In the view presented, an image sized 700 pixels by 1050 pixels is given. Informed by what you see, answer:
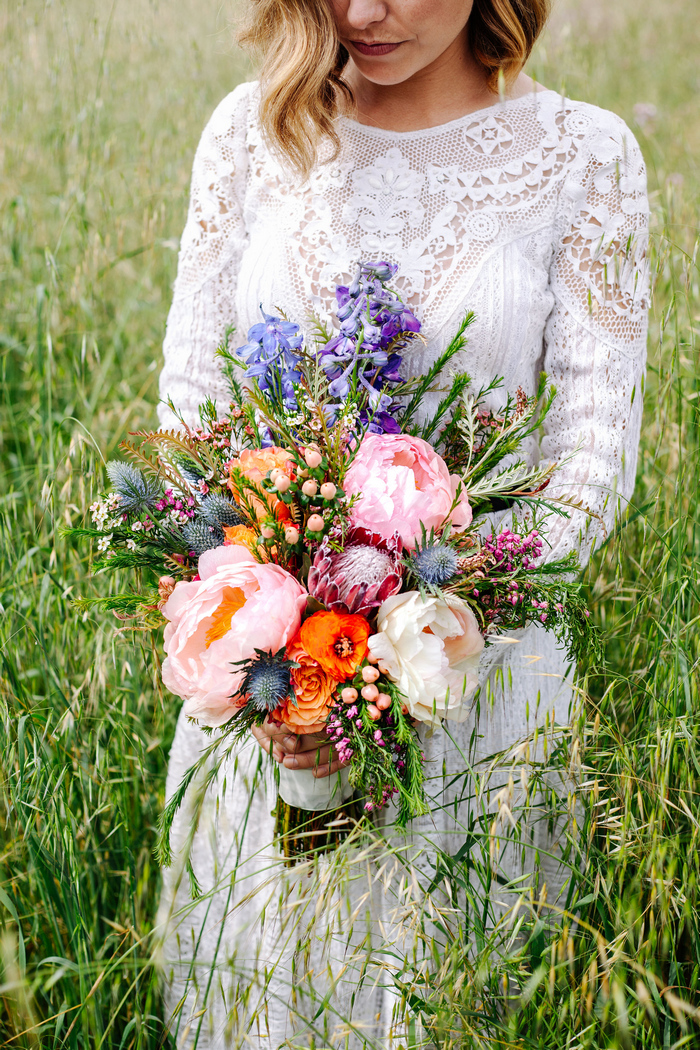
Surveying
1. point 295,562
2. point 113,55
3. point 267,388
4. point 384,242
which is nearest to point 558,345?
point 384,242

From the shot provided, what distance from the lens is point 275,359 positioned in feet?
3.29

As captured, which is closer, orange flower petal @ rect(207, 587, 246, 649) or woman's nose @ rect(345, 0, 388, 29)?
orange flower petal @ rect(207, 587, 246, 649)

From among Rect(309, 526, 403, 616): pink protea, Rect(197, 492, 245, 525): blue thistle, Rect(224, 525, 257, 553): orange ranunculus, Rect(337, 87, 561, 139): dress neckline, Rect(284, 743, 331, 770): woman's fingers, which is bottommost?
Rect(284, 743, 331, 770): woman's fingers

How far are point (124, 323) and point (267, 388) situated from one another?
1.34 m

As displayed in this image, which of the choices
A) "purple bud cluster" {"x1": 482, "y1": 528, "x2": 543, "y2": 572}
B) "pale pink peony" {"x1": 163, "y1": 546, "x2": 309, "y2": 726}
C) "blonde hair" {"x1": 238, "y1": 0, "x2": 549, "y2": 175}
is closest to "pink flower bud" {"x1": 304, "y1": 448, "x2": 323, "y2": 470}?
"pale pink peony" {"x1": 163, "y1": 546, "x2": 309, "y2": 726}

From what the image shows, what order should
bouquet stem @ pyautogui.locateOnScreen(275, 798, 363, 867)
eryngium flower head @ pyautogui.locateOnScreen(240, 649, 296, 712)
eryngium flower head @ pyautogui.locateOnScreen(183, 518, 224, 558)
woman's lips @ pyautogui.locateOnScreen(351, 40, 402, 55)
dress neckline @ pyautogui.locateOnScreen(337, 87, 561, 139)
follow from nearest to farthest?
eryngium flower head @ pyautogui.locateOnScreen(240, 649, 296, 712) → eryngium flower head @ pyautogui.locateOnScreen(183, 518, 224, 558) → bouquet stem @ pyautogui.locateOnScreen(275, 798, 363, 867) → woman's lips @ pyautogui.locateOnScreen(351, 40, 402, 55) → dress neckline @ pyautogui.locateOnScreen(337, 87, 561, 139)

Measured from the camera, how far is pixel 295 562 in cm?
93

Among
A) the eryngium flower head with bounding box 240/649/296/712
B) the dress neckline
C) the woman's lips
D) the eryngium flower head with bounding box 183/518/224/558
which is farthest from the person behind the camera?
the dress neckline

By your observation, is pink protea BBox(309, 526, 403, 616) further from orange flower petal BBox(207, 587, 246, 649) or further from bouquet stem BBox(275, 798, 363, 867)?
bouquet stem BBox(275, 798, 363, 867)

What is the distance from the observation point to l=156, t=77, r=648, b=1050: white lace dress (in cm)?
120

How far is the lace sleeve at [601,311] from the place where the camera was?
3.92 ft

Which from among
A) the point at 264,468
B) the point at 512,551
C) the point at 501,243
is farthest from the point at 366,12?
the point at 512,551

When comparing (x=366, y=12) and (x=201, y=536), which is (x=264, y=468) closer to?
(x=201, y=536)

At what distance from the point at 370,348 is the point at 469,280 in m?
0.32
